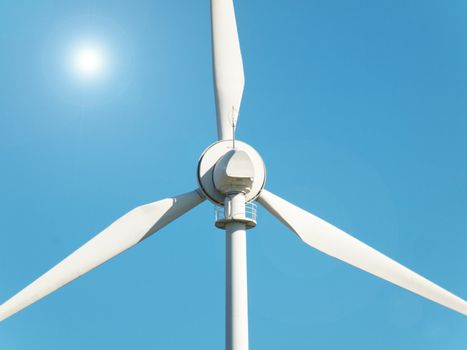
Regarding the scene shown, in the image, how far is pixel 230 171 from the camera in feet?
80.8

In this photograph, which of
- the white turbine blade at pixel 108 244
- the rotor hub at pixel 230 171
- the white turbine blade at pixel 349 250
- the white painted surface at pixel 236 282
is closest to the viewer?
the white turbine blade at pixel 108 244

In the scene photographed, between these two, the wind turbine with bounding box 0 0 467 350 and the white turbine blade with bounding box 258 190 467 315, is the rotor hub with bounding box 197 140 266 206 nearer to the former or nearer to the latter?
the wind turbine with bounding box 0 0 467 350

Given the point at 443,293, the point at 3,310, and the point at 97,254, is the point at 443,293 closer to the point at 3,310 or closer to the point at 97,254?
the point at 97,254

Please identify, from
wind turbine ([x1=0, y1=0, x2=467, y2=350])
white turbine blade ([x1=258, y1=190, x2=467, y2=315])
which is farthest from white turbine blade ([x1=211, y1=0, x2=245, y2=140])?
white turbine blade ([x1=258, y1=190, x2=467, y2=315])

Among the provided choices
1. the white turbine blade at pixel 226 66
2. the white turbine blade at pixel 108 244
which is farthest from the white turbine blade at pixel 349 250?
the white turbine blade at pixel 226 66

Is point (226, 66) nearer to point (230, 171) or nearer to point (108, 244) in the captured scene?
point (230, 171)

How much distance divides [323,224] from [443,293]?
16.7 feet

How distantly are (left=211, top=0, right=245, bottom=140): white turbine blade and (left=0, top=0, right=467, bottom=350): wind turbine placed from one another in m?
0.73

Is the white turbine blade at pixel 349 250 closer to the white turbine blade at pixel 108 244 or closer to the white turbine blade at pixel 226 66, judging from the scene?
the white turbine blade at pixel 108 244

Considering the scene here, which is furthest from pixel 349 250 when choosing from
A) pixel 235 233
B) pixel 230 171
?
pixel 230 171

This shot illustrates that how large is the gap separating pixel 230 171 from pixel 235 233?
95.4 inches

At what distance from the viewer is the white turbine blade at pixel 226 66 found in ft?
91.2

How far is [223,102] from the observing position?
27.9 m

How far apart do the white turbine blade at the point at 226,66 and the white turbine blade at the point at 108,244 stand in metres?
3.68
